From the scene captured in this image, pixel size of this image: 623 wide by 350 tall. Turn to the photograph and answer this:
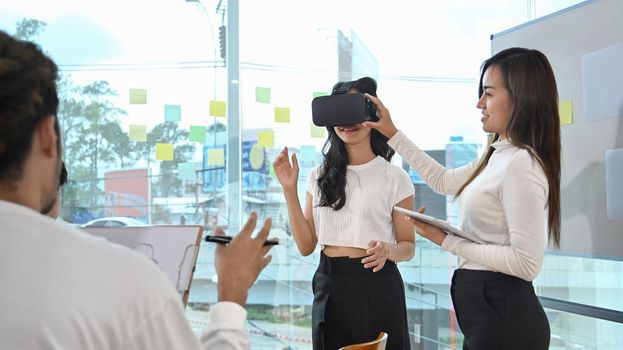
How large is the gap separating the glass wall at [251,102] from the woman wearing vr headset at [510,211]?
183cm

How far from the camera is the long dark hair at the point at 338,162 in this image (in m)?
2.35

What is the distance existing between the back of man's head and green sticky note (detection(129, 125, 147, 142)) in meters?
2.70

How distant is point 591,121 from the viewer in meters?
2.38

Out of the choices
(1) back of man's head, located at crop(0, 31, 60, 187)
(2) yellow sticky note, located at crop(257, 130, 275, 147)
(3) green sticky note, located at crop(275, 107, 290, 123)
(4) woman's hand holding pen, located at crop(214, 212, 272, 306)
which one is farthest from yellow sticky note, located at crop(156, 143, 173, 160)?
(1) back of man's head, located at crop(0, 31, 60, 187)

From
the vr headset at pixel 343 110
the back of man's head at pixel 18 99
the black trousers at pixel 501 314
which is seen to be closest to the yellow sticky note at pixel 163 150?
the vr headset at pixel 343 110

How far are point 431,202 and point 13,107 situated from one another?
3.07 meters

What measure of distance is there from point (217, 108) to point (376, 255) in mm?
1807

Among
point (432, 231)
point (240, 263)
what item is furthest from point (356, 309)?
point (240, 263)

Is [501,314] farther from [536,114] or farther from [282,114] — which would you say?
[282,114]

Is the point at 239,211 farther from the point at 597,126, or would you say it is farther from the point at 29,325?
the point at 29,325

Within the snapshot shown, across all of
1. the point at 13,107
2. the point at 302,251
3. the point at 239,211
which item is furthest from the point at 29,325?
the point at 239,211

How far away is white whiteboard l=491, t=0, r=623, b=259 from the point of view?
2.27 metres

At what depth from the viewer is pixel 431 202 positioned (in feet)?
12.0

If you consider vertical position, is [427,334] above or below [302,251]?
below
